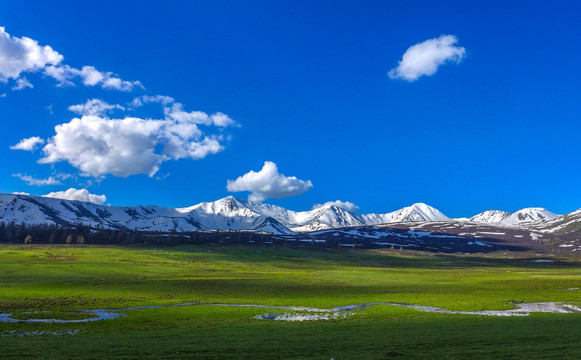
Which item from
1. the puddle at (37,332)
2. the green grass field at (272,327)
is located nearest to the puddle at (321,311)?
the green grass field at (272,327)

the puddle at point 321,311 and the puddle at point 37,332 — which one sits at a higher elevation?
the puddle at point 37,332

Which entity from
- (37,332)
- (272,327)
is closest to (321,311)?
(272,327)

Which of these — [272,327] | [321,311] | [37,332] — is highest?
[272,327]

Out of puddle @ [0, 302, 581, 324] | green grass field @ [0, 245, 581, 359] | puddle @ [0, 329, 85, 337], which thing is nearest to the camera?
green grass field @ [0, 245, 581, 359]

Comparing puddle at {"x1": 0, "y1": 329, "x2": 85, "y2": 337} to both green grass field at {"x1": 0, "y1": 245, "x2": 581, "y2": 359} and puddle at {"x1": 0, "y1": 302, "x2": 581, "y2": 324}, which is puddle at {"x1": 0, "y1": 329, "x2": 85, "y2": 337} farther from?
puddle at {"x1": 0, "y1": 302, "x2": 581, "y2": 324}

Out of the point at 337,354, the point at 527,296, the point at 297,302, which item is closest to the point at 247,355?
the point at 337,354

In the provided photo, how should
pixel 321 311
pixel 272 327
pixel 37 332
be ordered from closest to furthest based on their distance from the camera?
1. pixel 37 332
2. pixel 272 327
3. pixel 321 311

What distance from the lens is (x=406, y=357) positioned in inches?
1056

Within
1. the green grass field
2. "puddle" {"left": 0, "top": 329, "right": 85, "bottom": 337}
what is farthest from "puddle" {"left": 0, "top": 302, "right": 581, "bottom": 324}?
"puddle" {"left": 0, "top": 329, "right": 85, "bottom": 337}

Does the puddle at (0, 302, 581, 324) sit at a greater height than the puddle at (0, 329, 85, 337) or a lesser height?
lesser

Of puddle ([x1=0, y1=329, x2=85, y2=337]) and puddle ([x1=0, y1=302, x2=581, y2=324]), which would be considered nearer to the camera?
puddle ([x1=0, y1=329, x2=85, y2=337])

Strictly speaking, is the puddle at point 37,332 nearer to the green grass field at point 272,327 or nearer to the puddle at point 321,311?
the green grass field at point 272,327

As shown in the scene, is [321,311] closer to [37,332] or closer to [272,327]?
A: [272,327]

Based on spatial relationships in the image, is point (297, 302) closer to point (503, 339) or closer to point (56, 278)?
point (503, 339)
